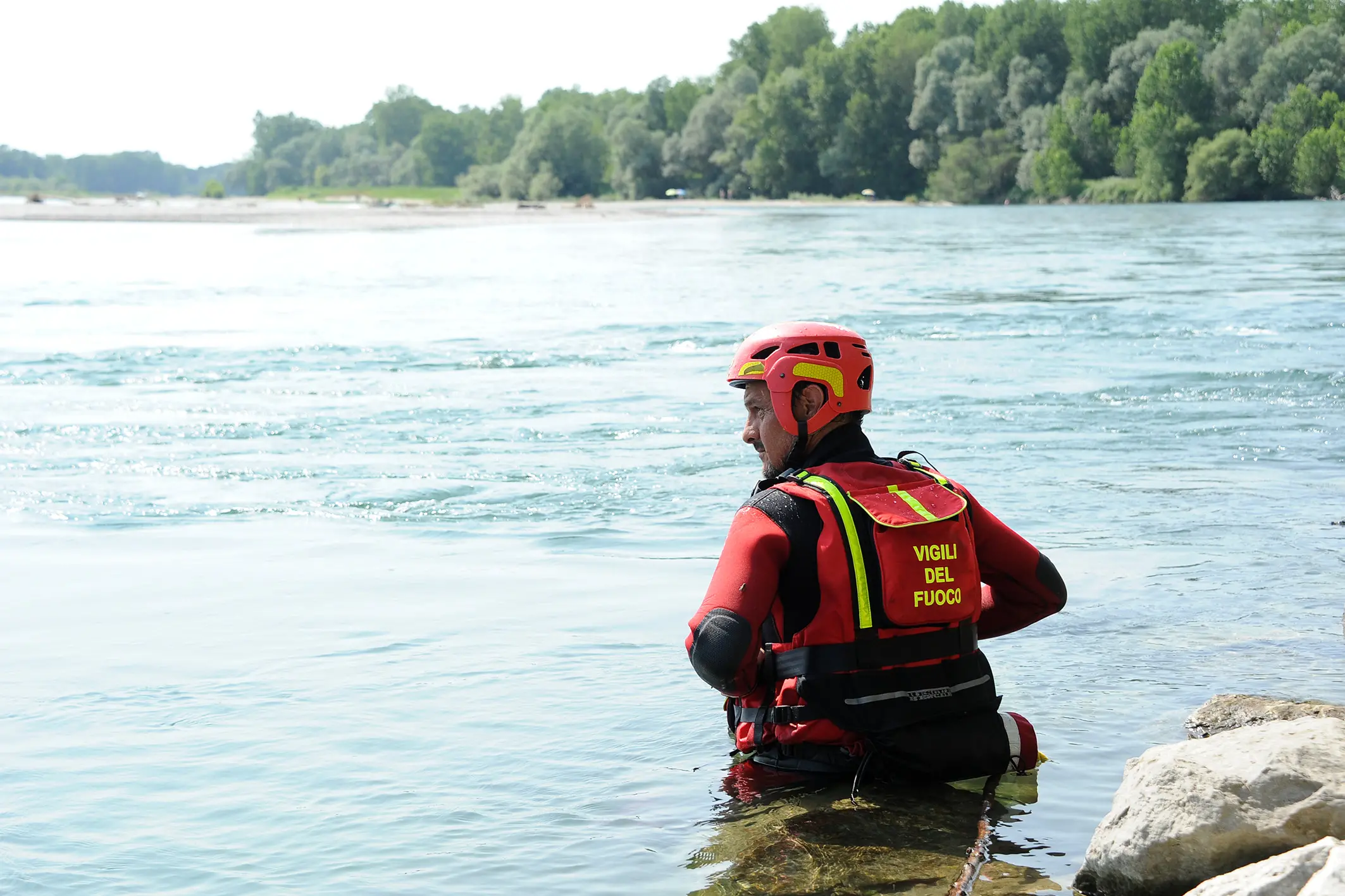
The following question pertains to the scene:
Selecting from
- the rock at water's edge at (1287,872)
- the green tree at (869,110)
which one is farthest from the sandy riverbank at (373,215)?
the rock at water's edge at (1287,872)

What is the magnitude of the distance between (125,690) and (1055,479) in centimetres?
613

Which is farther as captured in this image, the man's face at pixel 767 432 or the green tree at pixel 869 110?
the green tree at pixel 869 110

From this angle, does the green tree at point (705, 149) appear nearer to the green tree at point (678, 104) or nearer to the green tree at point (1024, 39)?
the green tree at point (678, 104)

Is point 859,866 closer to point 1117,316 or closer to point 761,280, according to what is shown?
point 1117,316

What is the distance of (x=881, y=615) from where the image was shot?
4.11 meters

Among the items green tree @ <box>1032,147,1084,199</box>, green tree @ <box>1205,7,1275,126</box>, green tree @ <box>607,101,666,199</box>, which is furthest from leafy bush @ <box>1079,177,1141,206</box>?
green tree @ <box>607,101,666,199</box>

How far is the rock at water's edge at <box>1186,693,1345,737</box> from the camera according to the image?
4.81m

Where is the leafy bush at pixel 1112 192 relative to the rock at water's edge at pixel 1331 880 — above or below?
above

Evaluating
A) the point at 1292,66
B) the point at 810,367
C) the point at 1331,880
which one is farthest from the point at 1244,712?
the point at 1292,66

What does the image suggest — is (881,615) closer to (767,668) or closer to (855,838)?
(767,668)

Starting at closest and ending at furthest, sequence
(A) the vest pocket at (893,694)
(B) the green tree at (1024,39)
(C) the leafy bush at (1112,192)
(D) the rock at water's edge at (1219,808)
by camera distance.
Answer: (D) the rock at water's edge at (1219,808)
(A) the vest pocket at (893,694)
(C) the leafy bush at (1112,192)
(B) the green tree at (1024,39)

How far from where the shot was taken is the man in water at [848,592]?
13.3 feet

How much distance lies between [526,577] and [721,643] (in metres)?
4.09

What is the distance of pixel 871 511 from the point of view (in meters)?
4.04
